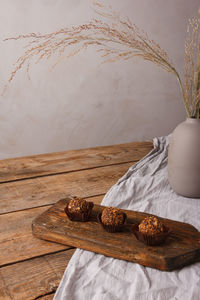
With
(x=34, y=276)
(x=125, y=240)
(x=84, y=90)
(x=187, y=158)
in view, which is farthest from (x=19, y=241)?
(x=84, y=90)

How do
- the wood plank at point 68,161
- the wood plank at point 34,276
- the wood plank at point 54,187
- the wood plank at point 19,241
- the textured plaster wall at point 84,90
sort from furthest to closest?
the textured plaster wall at point 84,90 < the wood plank at point 68,161 < the wood plank at point 54,187 < the wood plank at point 19,241 < the wood plank at point 34,276

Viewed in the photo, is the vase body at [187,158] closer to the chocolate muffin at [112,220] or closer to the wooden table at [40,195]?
the wooden table at [40,195]

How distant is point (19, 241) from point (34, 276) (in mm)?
155

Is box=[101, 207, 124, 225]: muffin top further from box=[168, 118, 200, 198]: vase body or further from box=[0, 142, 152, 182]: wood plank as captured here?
box=[0, 142, 152, 182]: wood plank

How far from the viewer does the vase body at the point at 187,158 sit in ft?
3.71

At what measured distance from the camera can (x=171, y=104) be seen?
2.98 meters

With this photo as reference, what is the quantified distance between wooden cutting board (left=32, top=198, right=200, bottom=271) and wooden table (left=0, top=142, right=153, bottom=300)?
32mm

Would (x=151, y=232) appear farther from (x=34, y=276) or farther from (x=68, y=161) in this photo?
(x=68, y=161)

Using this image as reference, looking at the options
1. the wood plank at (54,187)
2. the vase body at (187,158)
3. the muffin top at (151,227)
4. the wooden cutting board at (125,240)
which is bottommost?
the wooden cutting board at (125,240)

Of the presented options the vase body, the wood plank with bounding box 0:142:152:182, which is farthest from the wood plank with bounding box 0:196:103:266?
the vase body

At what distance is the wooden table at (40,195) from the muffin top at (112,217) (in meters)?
0.11

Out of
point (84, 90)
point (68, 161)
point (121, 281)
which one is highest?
point (84, 90)

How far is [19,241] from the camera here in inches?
34.4

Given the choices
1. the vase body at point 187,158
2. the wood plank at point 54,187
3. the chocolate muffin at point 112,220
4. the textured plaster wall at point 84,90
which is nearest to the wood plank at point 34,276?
the chocolate muffin at point 112,220
